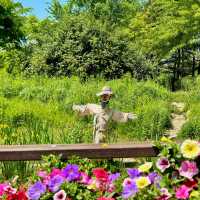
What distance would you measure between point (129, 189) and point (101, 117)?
3.04 m

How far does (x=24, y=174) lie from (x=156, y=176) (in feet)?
6.58

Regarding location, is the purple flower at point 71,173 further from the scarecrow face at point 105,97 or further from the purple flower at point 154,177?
the scarecrow face at point 105,97

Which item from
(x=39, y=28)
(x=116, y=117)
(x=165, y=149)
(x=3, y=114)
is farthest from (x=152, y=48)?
(x=165, y=149)

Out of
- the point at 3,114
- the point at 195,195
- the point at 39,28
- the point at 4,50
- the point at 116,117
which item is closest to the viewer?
the point at 195,195

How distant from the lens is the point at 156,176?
11.8 ft

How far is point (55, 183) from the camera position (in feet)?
12.0

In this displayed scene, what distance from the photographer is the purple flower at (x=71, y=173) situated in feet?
12.3

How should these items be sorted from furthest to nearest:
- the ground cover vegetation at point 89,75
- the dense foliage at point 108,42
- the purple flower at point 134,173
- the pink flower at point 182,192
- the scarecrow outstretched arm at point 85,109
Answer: the dense foliage at point 108,42 → the ground cover vegetation at point 89,75 → the scarecrow outstretched arm at point 85,109 → the purple flower at point 134,173 → the pink flower at point 182,192

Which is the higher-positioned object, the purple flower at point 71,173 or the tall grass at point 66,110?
the purple flower at point 71,173

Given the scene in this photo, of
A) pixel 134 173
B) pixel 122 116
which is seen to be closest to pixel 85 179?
pixel 134 173

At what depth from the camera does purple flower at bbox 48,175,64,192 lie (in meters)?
3.62

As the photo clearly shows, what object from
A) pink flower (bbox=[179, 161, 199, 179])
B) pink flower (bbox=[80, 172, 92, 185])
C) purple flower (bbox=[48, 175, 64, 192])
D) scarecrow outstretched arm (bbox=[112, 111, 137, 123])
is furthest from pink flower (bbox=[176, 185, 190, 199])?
scarecrow outstretched arm (bbox=[112, 111, 137, 123])

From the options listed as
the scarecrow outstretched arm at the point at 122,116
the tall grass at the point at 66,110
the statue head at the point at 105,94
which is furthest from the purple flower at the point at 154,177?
the statue head at the point at 105,94

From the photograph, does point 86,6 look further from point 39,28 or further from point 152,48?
point 152,48
